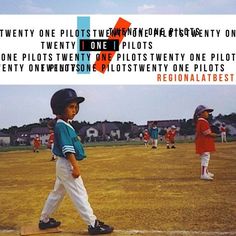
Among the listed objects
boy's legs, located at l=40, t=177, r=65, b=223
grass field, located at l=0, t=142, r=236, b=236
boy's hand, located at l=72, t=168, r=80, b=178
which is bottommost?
grass field, located at l=0, t=142, r=236, b=236

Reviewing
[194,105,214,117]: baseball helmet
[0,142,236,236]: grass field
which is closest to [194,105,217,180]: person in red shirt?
[194,105,214,117]: baseball helmet

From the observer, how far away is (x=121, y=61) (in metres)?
6.12

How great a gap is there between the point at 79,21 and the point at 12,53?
1.13 m

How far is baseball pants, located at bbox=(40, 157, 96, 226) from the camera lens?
3627mm

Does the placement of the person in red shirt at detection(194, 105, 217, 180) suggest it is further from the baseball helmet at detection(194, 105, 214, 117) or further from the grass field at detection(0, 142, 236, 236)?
the grass field at detection(0, 142, 236, 236)

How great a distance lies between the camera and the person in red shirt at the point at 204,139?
6867mm

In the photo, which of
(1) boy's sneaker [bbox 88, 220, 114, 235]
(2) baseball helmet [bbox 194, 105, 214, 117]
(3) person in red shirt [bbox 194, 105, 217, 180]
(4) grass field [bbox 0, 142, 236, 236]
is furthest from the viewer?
(2) baseball helmet [bbox 194, 105, 214, 117]

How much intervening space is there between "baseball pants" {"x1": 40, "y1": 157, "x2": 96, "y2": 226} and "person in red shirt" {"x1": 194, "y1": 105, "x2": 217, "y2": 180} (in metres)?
3.60

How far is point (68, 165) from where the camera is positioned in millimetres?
3744

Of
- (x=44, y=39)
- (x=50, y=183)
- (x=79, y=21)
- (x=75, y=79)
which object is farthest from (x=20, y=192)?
(x=79, y=21)

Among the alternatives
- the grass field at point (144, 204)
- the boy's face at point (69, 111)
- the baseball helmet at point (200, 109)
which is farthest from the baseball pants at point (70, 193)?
the baseball helmet at point (200, 109)

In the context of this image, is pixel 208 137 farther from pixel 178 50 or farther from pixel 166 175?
pixel 178 50

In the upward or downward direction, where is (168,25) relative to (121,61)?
upward

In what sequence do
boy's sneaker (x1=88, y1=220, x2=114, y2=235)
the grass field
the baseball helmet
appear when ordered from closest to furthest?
boy's sneaker (x1=88, y1=220, x2=114, y2=235) → the grass field → the baseball helmet
